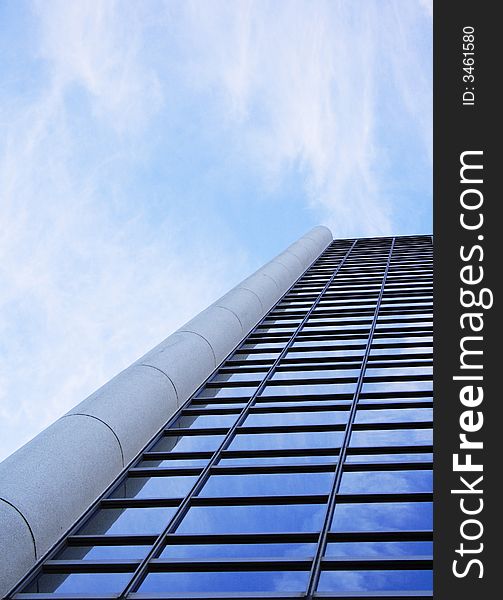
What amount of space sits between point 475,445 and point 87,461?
8.19m

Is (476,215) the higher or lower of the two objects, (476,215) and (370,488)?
the higher

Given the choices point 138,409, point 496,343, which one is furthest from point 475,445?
point 138,409

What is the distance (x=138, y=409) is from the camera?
1769 cm

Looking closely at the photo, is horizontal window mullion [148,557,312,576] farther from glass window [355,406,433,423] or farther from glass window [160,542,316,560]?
glass window [355,406,433,423]

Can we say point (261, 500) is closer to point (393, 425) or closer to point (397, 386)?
point (393, 425)

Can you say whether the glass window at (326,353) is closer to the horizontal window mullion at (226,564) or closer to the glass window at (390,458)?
the glass window at (390,458)

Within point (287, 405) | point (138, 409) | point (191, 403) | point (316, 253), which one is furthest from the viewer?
point (316, 253)

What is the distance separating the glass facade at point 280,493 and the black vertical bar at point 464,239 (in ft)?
9.57

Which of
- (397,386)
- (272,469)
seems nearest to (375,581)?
(272,469)

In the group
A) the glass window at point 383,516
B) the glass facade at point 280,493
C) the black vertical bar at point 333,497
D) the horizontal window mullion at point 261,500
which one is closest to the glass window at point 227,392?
the glass facade at point 280,493

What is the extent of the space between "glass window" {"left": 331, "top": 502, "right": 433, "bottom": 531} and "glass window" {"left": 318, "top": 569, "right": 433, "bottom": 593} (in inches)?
46.4

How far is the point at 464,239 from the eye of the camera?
30.1ft

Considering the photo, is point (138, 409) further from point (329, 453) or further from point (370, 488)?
point (370, 488)

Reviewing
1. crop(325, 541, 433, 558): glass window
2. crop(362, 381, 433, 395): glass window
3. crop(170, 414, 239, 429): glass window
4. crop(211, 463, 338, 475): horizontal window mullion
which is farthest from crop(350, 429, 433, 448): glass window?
crop(325, 541, 433, 558): glass window
